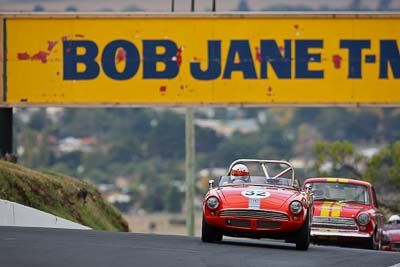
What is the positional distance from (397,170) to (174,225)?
223ft

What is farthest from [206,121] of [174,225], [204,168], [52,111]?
[174,225]

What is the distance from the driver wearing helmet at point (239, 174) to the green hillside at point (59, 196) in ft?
16.4

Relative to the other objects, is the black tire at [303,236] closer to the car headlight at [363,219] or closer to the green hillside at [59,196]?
the car headlight at [363,219]

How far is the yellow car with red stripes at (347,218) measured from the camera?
2286 centimetres

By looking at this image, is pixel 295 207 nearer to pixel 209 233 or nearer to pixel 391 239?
pixel 209 233

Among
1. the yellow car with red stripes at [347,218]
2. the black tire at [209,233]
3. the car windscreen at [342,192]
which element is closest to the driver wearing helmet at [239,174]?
the black tire at [209,233]

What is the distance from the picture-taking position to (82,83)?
2992cm

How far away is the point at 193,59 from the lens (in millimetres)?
29781

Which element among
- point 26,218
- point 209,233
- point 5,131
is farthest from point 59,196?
point 209,233

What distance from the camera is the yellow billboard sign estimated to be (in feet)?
97.7

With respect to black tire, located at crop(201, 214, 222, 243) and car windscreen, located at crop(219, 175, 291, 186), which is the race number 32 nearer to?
black tire, located at crop(201, 214, 222, 243)

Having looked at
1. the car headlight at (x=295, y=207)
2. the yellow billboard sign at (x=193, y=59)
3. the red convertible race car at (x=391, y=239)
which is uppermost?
the yellow billboard sign at (x=193, y=59)

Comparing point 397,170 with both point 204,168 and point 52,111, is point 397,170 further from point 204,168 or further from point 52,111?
point 52,111

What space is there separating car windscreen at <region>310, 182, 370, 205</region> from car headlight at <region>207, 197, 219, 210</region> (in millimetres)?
6027
